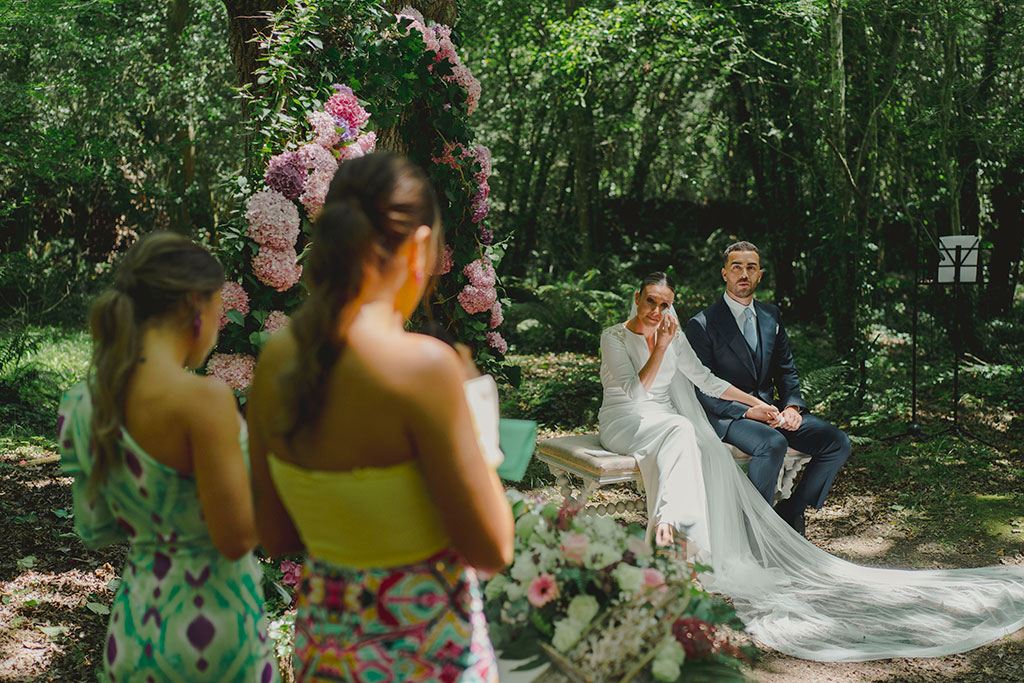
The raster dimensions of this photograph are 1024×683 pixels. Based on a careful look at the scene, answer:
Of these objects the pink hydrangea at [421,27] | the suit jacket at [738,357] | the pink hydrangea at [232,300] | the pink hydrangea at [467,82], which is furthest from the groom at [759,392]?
the pink hydrangea at [232,300]

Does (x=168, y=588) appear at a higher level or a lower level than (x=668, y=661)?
higher

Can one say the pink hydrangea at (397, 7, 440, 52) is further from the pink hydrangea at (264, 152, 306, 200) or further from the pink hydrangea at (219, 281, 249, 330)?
the pink hydrangea at (219, 281, 249, 330)

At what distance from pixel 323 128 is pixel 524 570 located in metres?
2.17

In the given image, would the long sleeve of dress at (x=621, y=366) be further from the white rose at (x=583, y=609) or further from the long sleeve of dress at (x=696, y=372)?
the white rose at (x=583, y=609)

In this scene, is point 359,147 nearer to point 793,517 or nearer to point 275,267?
point 275,267

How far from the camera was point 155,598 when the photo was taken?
1.82 metres

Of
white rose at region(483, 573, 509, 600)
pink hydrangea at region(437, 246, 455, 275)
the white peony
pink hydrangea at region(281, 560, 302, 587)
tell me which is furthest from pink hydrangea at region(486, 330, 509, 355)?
the white peony

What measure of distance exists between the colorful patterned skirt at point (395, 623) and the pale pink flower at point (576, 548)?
760mm

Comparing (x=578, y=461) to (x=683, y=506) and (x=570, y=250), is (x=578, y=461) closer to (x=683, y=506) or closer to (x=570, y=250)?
(x=683, y=506)

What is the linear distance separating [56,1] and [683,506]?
8112 millimetres

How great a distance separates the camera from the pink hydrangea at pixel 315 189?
358 centimetres

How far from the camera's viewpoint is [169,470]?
5.79 feet

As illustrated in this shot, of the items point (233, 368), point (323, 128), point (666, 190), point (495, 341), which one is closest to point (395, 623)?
point (233, 368)

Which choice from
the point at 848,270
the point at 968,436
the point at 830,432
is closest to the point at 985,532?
the point at 830,432
